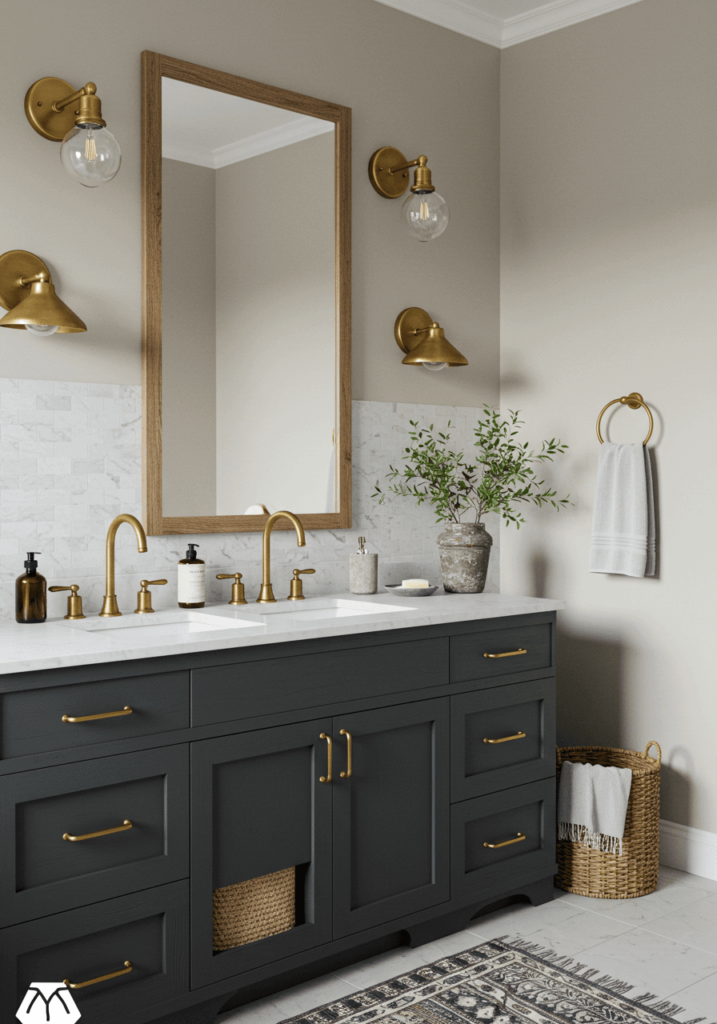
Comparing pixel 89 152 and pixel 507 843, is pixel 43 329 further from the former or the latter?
pixel 507 843

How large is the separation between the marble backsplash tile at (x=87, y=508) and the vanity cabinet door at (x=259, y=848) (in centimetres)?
61

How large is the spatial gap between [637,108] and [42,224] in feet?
Result: 6.46

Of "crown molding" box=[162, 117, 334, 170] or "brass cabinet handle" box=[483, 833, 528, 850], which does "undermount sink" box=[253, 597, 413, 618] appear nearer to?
"brass cabinet handle" box=[483, 833, 528, 850]

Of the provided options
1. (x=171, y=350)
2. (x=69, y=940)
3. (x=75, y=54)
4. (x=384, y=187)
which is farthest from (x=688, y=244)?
(x=69, y=940)

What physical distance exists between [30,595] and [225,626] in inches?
19.0

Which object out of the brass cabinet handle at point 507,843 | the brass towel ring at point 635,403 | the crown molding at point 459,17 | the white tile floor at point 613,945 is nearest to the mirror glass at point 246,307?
the crown molding at point 459,17

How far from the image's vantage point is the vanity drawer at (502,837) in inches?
105

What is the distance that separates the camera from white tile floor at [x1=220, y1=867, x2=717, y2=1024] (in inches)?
91.8

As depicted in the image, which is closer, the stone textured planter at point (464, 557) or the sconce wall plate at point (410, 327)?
the stone textured planter at point (464, 557)

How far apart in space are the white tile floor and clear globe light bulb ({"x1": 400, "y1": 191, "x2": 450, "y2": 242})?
6.59 ft

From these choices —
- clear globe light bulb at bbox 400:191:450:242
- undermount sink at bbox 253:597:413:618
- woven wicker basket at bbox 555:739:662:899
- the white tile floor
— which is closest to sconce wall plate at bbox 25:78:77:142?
clear globe light bulb at bbox 400:191:450:242

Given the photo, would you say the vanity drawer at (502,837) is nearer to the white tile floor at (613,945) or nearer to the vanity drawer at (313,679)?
the white tile floor at (613,945)

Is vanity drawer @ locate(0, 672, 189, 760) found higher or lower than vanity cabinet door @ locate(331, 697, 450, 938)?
higher

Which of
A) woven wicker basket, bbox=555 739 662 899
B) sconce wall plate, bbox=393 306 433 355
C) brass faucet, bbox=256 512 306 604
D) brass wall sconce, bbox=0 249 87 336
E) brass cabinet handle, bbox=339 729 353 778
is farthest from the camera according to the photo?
sconce wall plate, bbox=393 306 433 355
